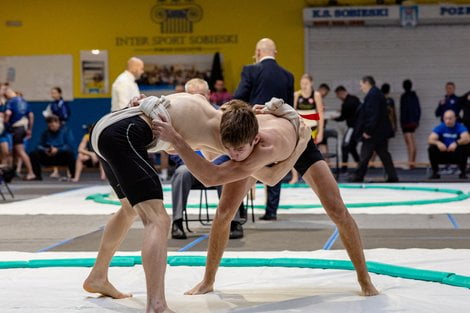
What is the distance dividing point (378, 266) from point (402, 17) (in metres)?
12.1

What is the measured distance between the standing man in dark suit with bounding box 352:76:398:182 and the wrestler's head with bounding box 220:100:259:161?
28.1 ft

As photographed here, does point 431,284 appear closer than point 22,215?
Yes

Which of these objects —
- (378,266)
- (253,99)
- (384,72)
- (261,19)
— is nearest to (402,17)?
(384,72)

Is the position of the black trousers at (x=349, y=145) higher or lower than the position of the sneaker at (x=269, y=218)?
higher

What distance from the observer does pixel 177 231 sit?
617cm

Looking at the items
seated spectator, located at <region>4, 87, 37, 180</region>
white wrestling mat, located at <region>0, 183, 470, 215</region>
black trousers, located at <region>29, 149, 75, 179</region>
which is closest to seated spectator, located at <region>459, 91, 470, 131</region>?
white wrestling mat, located at <region>0, 183, 470, 215</region>

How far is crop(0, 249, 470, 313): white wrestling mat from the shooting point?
141 inches

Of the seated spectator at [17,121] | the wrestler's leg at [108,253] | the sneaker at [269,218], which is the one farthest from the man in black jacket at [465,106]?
the wrestler's leg at [108,253]

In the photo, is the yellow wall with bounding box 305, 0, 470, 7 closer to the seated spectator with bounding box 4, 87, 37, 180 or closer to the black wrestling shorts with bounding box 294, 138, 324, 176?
the seated spectator with bounding box 4, 87, 37, 180

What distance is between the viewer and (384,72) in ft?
53.1

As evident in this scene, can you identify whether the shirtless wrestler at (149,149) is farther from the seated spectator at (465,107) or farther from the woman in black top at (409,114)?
the woman in black top at (409,114)

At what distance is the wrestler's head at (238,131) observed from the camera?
11.0 feet

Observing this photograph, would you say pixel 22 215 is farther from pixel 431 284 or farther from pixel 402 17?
pixel 402 17

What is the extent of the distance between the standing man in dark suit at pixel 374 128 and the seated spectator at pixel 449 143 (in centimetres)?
68
